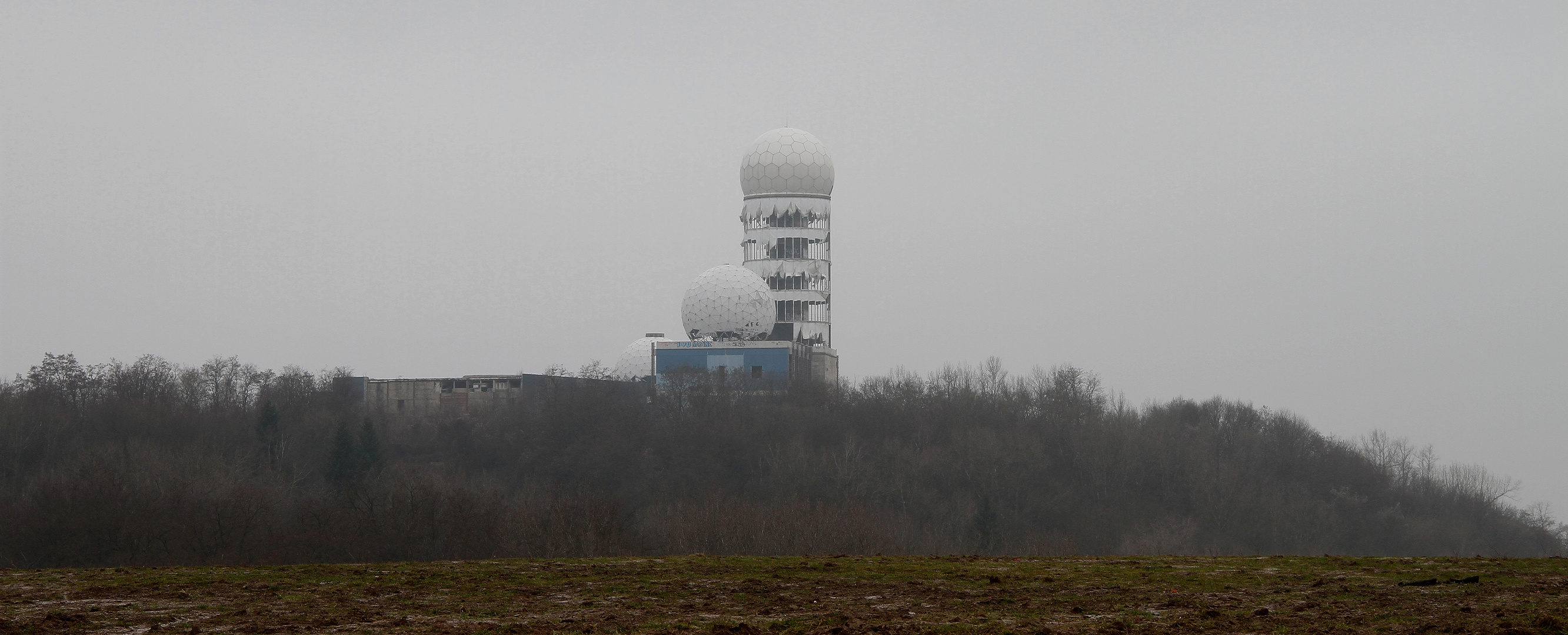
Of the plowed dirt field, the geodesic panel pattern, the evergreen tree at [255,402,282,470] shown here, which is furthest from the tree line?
the plowed dirt field

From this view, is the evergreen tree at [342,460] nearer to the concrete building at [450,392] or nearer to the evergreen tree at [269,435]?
the evergreen tree at [269,435]

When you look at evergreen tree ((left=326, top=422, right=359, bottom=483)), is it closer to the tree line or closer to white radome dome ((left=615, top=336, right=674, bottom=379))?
the tree line

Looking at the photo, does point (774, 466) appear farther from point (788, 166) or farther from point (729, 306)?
point (788, 166)

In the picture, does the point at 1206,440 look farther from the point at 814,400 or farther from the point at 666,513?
the point at 666,513

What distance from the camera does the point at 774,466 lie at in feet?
241

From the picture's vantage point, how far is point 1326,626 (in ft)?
62.5

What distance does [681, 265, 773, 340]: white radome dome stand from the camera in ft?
237

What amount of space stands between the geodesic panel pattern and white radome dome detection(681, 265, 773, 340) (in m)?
4.71

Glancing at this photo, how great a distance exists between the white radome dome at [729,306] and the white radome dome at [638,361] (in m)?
8.77

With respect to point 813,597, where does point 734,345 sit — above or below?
above

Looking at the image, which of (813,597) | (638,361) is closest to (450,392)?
(638,361)

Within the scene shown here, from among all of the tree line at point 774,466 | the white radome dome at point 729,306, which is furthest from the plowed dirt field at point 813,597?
the white radome dome at point 729,306

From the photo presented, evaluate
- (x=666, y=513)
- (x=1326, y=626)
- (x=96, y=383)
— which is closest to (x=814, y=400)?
(x=666, y=513)

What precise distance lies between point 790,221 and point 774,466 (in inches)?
455
